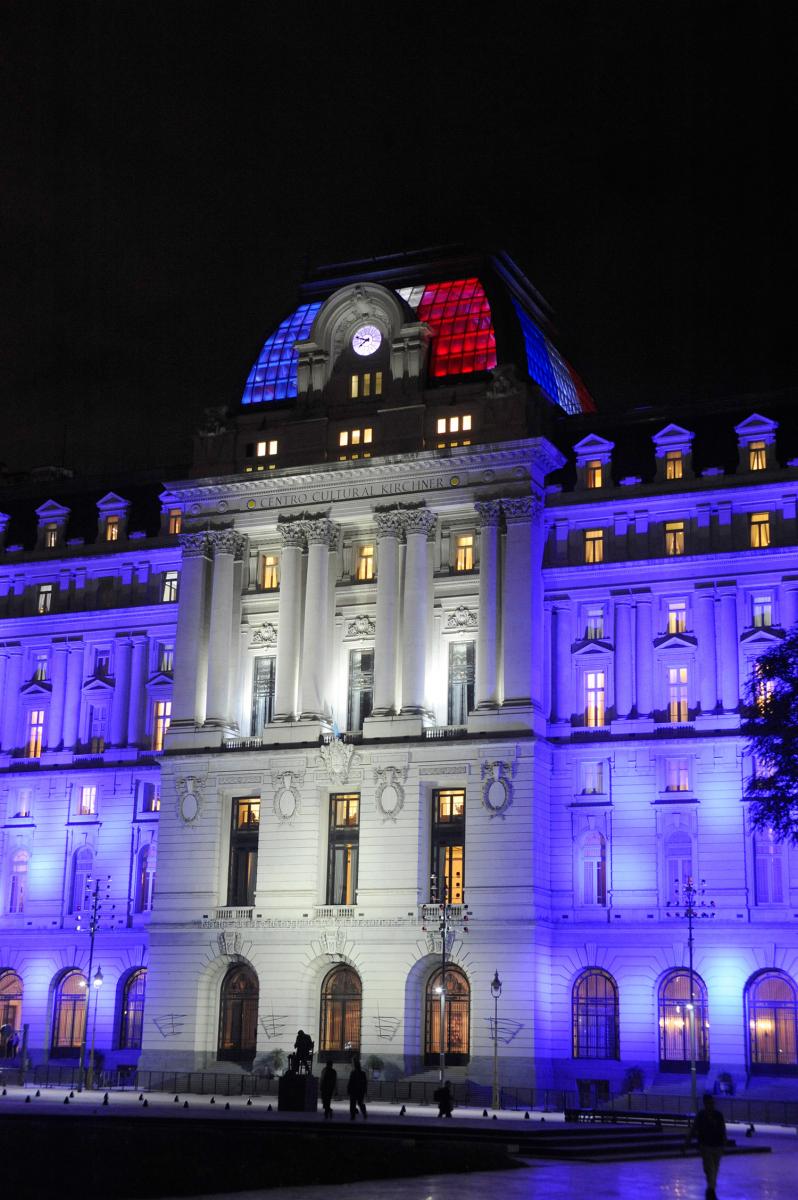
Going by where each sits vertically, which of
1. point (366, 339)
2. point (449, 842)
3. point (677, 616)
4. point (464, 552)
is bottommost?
point (449, 842)

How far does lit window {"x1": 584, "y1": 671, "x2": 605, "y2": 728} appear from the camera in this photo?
77375 millimetres

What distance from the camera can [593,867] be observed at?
75.7 metres

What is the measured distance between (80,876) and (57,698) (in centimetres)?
997

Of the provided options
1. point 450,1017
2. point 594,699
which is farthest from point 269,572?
point 450,1017

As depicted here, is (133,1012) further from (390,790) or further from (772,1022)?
(772,1022)

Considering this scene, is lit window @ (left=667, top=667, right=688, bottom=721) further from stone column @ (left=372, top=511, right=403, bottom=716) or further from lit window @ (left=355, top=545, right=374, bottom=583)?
lit window @ (left=355, top=545, right=374, bottom=583)

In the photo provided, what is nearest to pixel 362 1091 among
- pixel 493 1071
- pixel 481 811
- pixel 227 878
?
pixel 493 1071

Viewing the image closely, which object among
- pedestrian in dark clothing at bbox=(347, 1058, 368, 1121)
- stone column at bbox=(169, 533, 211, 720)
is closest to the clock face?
stone column at bbox=(169, 533, 211, 720)

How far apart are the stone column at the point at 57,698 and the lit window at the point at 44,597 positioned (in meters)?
2.53

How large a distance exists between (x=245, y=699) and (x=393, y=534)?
11476 millimetres

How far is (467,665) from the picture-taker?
80.0 meters

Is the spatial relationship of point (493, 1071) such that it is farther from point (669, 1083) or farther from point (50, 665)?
point (50, 665)

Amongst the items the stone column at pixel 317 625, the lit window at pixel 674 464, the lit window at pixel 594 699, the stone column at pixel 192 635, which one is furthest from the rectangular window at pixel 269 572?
the lit window at pixel 674 464

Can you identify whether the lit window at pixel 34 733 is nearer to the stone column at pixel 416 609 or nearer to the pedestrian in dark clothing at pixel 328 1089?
the stone column at pixel 416 609
